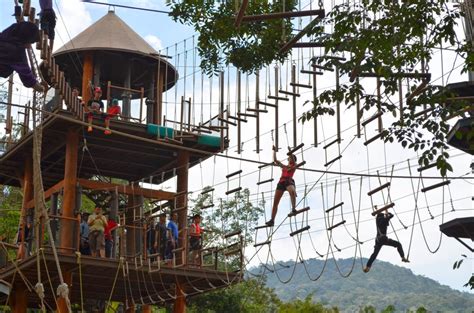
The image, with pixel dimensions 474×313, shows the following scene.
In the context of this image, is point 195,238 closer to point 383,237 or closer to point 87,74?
point 87,74

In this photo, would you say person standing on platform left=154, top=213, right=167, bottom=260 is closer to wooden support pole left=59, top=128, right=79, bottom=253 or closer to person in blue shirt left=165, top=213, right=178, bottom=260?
person in blue shirt left=165, top=213, right=178, bottom=260

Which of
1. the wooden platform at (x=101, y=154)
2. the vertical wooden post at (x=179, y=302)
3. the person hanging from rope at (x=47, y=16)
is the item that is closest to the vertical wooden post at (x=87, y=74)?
the wooden platform at (x=101, y=154)

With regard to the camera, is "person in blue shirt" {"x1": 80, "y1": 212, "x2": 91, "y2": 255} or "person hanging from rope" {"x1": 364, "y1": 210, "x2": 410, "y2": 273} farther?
"person in blue shirt" {"x1": 80, "y1": 212, "x2": 91, "y2": 255}

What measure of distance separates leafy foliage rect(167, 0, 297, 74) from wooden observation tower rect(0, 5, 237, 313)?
766cm

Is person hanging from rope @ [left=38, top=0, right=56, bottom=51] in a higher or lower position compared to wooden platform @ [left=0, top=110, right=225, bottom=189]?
lower

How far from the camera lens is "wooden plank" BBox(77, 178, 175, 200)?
22.2 meters

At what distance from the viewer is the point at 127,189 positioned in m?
22.8

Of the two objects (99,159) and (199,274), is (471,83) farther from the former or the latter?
(99,159)

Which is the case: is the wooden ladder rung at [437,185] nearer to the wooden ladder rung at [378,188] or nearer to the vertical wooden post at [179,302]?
the wooden ladder rung at [378,188]

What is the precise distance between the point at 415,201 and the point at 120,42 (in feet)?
33.7

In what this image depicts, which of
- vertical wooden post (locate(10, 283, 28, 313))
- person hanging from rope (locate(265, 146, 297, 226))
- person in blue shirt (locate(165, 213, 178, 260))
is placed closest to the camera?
person hanging from rope (locate(265, 146, 297, 226))

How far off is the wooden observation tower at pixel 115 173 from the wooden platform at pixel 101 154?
28mm

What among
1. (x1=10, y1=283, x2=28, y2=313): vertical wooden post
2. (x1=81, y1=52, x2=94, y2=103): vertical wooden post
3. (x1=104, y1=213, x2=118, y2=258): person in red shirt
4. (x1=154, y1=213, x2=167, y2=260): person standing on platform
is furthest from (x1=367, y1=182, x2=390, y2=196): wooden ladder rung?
(x1=10, y1=283, x2=28, y2=313): vertical wooden post

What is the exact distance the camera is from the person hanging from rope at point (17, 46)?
11.5 metres
